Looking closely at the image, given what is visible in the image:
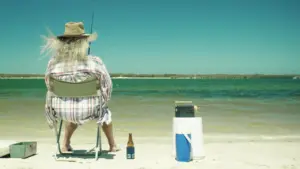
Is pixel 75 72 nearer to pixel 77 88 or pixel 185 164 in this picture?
pixel 77 88

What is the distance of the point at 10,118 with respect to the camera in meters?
10.8

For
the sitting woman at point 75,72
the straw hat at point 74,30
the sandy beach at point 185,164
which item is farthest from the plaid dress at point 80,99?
the sandy beach at point 185,164

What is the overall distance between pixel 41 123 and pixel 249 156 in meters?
6.15

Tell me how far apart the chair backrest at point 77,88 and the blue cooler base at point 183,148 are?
1.02 m

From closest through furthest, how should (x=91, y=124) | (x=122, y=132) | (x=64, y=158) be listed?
(x=64, y=158) → (x=122, y=132) → (x=91, y=124)

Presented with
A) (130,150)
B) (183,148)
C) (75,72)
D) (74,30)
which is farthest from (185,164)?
(74,30)

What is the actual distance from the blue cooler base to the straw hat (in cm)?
148

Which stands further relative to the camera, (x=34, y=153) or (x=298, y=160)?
(x=34, y=153)

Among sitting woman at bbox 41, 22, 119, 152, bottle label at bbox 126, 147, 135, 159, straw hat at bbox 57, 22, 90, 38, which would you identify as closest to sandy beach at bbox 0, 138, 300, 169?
bottle label at bbox 126, 147, 135, 159

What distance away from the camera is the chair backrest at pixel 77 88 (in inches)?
156

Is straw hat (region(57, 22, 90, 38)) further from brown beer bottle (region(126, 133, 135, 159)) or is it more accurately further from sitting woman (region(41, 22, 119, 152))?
brown beer bottle (region(126, 133, 135, 159))

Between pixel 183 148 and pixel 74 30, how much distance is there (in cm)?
173

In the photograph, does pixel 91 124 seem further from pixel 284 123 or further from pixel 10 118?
pixel 284 123

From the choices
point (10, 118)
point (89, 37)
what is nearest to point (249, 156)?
point (89, 37)
